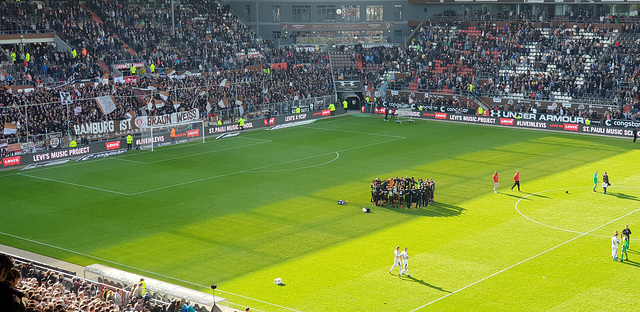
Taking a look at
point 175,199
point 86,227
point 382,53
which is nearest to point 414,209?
point 175,199

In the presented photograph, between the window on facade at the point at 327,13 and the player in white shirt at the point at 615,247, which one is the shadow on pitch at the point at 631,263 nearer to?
the player in white shirt at the point at 615,247

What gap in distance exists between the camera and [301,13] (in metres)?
90.6

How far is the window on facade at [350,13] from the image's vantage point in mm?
90812

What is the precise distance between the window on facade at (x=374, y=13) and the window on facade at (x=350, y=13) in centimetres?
145

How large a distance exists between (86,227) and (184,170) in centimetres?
1390

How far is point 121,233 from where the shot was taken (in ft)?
111

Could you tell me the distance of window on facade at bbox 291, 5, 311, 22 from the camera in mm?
90375

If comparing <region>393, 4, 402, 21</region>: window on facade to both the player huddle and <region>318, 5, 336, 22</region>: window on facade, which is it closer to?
<region>318, 5, 336, 22</region>: window on facade

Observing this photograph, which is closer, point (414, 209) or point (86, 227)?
point (86, 227)

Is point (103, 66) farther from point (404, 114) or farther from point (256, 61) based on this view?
point (404, 114)

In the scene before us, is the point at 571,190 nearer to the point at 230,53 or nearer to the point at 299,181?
the point at 299,181

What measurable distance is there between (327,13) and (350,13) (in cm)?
302

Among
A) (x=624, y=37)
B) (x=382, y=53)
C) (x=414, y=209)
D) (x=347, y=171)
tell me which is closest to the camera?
(x=414, y=209)

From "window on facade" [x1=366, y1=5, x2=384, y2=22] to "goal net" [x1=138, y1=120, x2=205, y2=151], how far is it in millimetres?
38201
